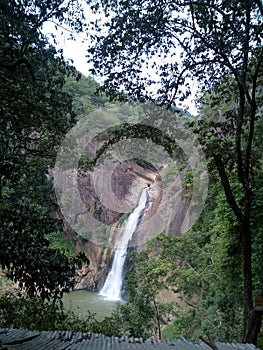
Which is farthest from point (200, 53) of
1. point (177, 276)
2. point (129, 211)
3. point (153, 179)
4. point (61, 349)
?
point (153, 179)

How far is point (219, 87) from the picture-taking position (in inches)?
194

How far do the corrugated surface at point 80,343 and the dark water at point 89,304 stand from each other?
6823 millimetres

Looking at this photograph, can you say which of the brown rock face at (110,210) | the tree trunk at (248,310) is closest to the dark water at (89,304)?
the brown rock face at (110,210)

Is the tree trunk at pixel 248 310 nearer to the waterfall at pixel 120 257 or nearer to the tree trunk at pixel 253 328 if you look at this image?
the tree trunk at pixel 253 328

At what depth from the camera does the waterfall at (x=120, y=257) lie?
13.5 metres

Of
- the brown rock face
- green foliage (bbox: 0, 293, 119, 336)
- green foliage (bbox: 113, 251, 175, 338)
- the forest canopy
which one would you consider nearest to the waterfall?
the brown rock face

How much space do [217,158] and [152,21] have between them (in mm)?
1952

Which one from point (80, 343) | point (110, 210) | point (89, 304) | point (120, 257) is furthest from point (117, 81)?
point (110, 210)

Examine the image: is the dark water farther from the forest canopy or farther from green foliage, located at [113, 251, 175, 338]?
the forest canopy

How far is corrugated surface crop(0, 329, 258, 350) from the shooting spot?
11.3 feet

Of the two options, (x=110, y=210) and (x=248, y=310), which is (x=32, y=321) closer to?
(x=248, y=310)

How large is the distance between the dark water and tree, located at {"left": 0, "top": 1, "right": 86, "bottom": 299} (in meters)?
6.84

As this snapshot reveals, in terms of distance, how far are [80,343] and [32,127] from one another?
9.78 ft

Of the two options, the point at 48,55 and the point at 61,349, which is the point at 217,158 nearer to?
the point at 48,55
